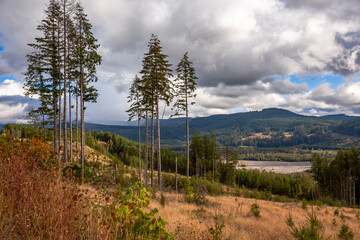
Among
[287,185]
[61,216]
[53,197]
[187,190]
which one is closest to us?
[61,216]

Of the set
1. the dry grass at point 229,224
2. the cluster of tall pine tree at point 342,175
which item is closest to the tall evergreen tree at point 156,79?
the dry grass at point 229,224

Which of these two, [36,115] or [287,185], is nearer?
[36,115]

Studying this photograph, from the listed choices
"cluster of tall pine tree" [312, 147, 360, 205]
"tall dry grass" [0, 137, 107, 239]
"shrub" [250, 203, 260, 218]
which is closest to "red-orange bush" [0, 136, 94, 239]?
"tall dry grass" [0, 137, 107, 239]

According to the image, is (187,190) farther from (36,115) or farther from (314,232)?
(36,115)

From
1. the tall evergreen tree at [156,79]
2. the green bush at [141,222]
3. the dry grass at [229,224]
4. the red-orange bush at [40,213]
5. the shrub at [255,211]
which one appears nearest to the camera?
the red-orange bush at [40,213]

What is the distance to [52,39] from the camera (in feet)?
62.6

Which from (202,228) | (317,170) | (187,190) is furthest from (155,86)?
(317,170)

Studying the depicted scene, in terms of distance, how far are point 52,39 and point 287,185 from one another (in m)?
68.2

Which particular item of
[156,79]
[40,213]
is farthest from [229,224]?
[156,79]

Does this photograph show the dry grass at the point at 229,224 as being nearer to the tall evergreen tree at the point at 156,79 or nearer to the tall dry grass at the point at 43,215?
the tall dry grass at the point at 43,215

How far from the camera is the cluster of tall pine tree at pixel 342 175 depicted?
3884 cm

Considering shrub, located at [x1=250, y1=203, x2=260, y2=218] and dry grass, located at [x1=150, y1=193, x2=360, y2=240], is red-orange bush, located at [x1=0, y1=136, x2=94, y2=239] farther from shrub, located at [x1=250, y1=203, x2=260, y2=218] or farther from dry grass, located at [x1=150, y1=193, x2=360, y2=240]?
shrub, located at [x1=250, y1=203, x2=260, y2=218]

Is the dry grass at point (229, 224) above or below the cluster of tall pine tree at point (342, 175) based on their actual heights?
above

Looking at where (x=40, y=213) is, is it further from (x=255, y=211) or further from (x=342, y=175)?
(x=342, y=175)
